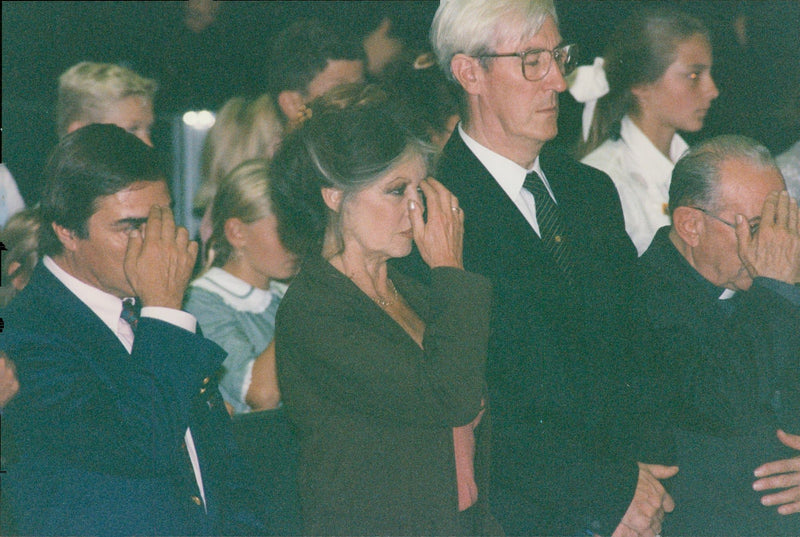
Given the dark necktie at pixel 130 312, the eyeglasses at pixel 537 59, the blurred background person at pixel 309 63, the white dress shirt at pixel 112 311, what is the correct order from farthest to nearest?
the blurred background person at pixel 309 63
the eyeglasses at pixel 537 59
the dark necktie at pixel 130 312
the white dress shirt at pixel 112 311

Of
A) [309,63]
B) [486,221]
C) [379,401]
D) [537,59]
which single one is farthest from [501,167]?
[309,63]

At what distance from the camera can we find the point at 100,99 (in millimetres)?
2977

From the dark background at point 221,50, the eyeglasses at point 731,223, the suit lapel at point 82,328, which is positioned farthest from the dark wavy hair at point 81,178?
the eyeglasses at point 731,223

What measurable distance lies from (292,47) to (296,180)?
134cm

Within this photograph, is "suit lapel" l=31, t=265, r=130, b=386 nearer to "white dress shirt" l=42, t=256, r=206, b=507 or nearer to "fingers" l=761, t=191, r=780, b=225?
"white dress shirt" l=42, t=256, r=206, b=507

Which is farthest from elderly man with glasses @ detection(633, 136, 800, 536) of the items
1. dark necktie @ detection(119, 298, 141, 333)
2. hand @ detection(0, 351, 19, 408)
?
hand @ detection(0, 351, 19, 408)

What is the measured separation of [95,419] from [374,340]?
567 millimetres

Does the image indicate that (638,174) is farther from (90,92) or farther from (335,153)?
(90,92)

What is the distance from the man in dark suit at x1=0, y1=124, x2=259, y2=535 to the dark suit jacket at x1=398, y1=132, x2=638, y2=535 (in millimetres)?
618

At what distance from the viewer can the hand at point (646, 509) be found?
80.7 inches

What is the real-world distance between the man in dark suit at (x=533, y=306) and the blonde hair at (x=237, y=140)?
1257mm

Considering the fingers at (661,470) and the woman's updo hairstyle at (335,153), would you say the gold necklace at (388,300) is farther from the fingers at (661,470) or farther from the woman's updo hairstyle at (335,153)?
the fingers at (661,470)

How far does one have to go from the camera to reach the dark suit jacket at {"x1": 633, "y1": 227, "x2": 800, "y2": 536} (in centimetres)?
223

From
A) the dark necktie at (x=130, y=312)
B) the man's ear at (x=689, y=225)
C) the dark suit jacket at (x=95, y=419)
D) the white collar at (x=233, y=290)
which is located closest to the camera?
the dark suit jacket at (x=95, y=419)
